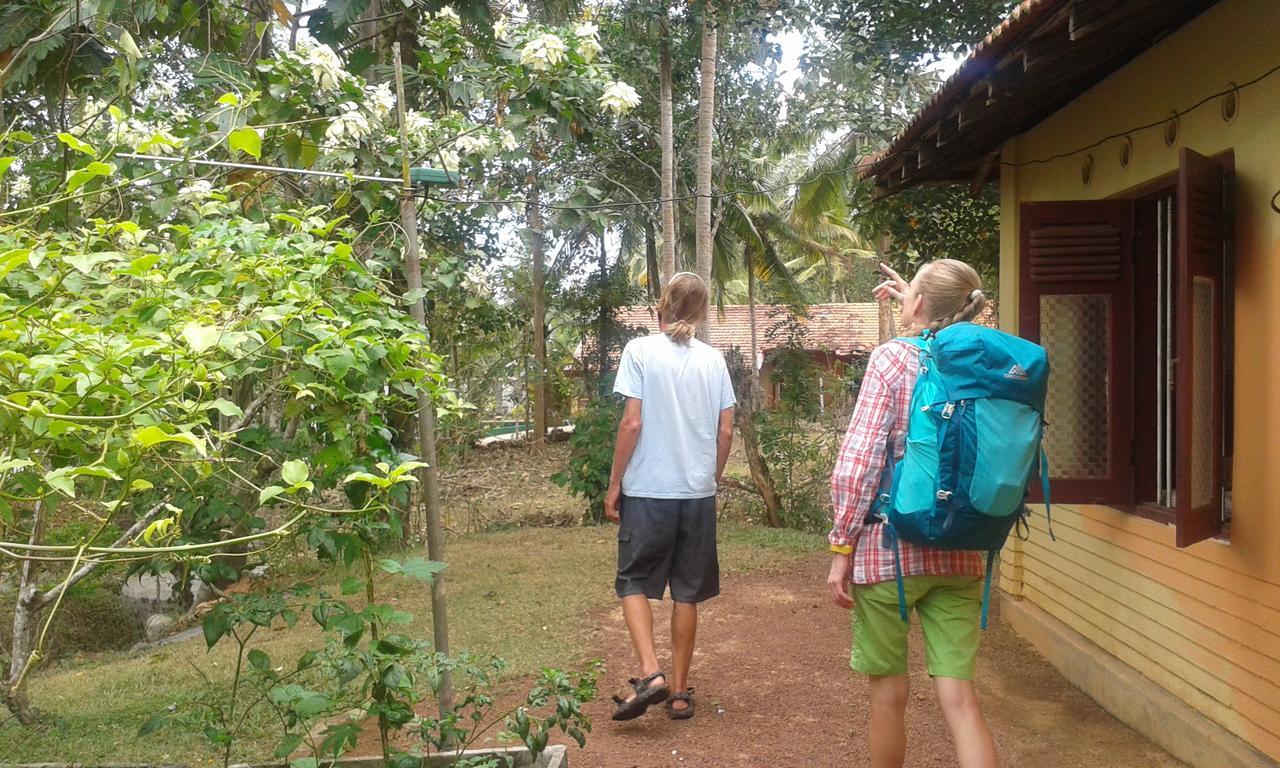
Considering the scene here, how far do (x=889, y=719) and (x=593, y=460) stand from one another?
8.76 m

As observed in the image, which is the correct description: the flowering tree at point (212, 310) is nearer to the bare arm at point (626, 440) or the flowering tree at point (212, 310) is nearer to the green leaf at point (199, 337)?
the green leaf at point (199, 337)

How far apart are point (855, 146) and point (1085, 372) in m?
15.9

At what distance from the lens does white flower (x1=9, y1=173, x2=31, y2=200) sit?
254 inches

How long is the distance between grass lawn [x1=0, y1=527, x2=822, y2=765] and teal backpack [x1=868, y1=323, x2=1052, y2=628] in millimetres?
2672

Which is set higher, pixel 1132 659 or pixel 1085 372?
pixel 1085 372

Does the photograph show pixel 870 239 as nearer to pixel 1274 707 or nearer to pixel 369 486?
pixel 1274 707

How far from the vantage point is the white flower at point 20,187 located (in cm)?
646

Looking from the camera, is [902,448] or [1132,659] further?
[1132,659]

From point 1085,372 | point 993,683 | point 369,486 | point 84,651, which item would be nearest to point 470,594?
point 84,651

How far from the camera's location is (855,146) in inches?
803

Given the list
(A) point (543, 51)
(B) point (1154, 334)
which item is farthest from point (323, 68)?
(B) point (1154, 334)

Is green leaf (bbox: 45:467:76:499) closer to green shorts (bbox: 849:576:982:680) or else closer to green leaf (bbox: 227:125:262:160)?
green leaf (bbox: 227:125:262:160)

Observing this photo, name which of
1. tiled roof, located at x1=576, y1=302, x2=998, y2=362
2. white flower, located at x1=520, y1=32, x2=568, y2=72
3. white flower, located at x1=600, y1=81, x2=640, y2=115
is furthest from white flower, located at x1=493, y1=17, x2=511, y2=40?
tiled roof, located at x1=576, y1=302, x2=998, y2=362

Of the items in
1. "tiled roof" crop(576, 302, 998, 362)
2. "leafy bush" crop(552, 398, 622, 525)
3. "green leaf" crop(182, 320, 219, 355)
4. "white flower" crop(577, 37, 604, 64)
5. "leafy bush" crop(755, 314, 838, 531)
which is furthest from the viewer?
"tiled roof" crop(576, 302, 998, 362)
